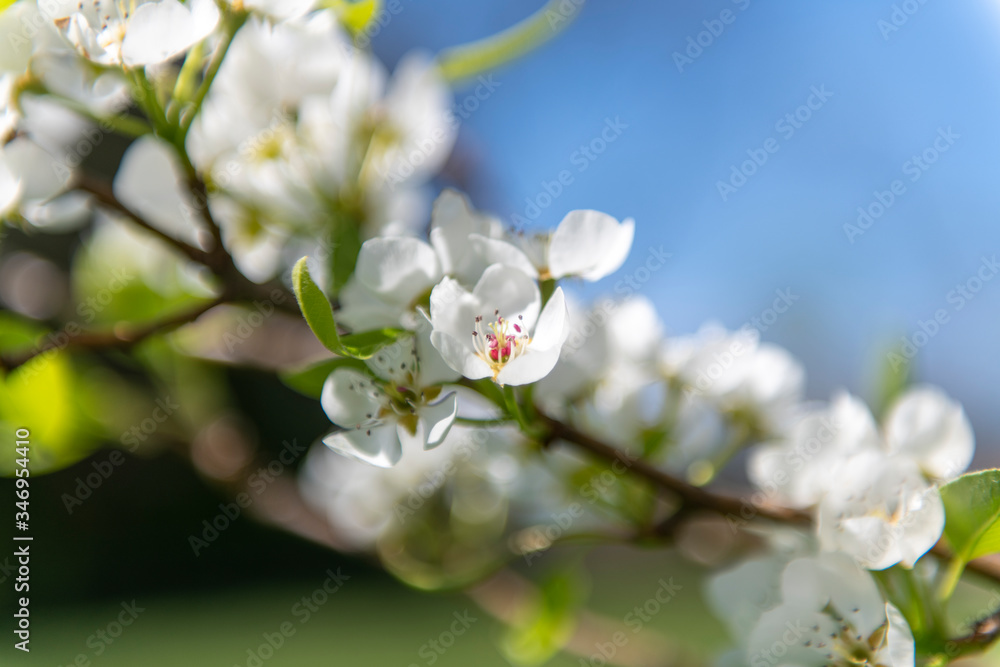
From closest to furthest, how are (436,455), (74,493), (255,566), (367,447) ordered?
(367,447) < (436,455) < (74,493) < (255,566)

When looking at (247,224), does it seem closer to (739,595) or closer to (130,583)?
(739,595)

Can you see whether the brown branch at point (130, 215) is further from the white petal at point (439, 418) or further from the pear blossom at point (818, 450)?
the pear blossom at point (818, 450)

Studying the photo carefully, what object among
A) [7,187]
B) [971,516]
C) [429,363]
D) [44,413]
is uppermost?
[971,516]

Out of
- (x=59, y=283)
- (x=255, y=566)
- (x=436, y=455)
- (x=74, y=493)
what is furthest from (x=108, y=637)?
(x=436, y=455)

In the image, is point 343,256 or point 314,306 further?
point 343,256

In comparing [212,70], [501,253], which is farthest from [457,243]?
[212,70]

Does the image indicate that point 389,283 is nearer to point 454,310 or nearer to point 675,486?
point 454,310

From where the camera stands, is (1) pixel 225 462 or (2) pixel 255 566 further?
(2) pixel 255 566
